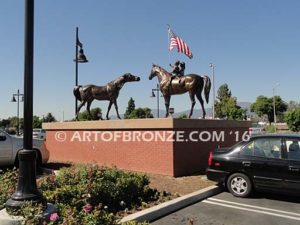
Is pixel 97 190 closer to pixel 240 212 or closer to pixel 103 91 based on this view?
pixel 240 212

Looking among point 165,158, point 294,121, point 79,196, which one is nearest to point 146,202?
point 79,196

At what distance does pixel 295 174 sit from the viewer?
8.52 metres

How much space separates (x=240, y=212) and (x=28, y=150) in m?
4.55

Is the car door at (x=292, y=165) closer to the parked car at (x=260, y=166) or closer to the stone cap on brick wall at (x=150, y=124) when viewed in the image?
the parked car at (x=260, y=166)

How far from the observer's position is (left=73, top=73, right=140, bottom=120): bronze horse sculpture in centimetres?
1507

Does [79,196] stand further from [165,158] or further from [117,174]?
[165,158]

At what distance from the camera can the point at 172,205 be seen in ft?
25.7

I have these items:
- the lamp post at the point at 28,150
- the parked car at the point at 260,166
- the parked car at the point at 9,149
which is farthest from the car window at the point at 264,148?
the parked car at the point at 9,149

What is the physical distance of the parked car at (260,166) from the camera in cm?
866

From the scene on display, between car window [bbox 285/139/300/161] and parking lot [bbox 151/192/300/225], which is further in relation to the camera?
car window [bbox 285/139/300/161]

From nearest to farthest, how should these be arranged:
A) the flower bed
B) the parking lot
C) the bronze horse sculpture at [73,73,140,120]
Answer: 1. the flower bed
2. the parking lot
3. the bronze horse sculpture at [73,73,140,120]

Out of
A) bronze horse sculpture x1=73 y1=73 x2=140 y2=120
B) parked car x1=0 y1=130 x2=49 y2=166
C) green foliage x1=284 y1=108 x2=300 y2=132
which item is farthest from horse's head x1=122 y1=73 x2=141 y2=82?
green foliage x1=284 y1=108 x2=300 y2=132

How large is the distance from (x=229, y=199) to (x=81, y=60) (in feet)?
36.6

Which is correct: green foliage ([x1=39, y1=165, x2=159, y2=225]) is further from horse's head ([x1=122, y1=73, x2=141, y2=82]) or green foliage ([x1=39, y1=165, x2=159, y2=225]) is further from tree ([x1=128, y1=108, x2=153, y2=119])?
tree ([x1=128, y1=108, x2=153, y2=119])
